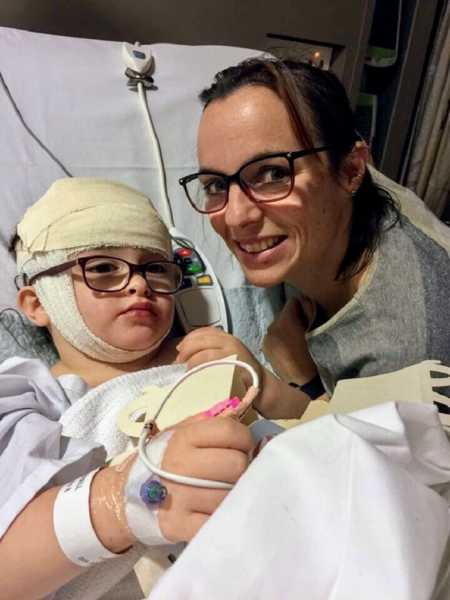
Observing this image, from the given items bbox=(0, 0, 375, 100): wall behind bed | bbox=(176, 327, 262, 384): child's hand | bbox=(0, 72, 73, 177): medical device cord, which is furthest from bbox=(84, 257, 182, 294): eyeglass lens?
bbox=(0, 0, 375, 100): wall behind bed

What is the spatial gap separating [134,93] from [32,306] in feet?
2.38

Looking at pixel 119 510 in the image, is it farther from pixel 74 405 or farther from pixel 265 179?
pixel 265 179

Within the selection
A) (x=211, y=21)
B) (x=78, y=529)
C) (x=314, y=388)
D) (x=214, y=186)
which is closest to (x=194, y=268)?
(x=214, y=186)

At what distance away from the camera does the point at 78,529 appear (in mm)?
604

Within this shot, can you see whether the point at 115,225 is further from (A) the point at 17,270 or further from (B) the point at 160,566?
(B) the point at 160,566

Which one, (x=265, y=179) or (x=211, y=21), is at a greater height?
(x=211, y=21)

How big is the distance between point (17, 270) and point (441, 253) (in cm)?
89

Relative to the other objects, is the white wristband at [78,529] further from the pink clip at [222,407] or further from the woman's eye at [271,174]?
the woman's eye at [271,174]

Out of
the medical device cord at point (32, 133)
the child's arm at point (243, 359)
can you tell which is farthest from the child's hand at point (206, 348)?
the medical device cord at point (32, 133)

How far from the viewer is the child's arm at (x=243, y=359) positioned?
0.91 m

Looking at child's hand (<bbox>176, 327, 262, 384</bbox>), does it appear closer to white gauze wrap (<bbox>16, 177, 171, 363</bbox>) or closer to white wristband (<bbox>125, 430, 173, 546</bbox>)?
white gauze wrap (<bbox>16, 177, 171, 363</bbox>)

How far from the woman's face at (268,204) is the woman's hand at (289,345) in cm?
24

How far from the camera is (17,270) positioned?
1.11 m

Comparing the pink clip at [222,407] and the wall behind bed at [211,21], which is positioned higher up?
the wall behind bed at [211,21]
